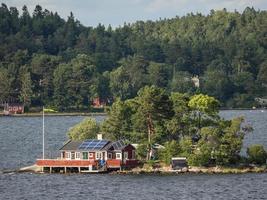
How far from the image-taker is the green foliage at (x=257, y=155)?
101 metres

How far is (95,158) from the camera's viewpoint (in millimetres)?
104062

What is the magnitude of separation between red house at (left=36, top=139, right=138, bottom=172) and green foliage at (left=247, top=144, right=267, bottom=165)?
35.3 feet

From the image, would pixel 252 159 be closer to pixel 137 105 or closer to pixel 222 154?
pixel 222 154

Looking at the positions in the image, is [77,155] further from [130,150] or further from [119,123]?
[119,123]

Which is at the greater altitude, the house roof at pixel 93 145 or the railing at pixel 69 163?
the house roof at pixel 93 145

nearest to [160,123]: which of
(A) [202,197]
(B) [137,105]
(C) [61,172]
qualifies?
(B) [137,105]

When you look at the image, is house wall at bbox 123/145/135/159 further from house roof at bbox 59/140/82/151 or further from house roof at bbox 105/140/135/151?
house roof at bbox 59/140/82/151

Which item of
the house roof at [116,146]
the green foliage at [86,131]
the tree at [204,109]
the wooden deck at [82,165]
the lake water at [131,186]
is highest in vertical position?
the tree at [204,109]

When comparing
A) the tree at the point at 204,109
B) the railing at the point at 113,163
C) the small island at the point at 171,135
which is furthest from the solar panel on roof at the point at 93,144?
the tree at the point at 204,109

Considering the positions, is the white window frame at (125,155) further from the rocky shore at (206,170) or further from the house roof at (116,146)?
the rocky shore at (206,170)

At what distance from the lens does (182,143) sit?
103250 mm

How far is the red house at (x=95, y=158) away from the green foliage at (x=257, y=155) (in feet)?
35.3

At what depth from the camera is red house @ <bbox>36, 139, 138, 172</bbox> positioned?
338 feet

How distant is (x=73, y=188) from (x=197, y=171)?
12.8 m
